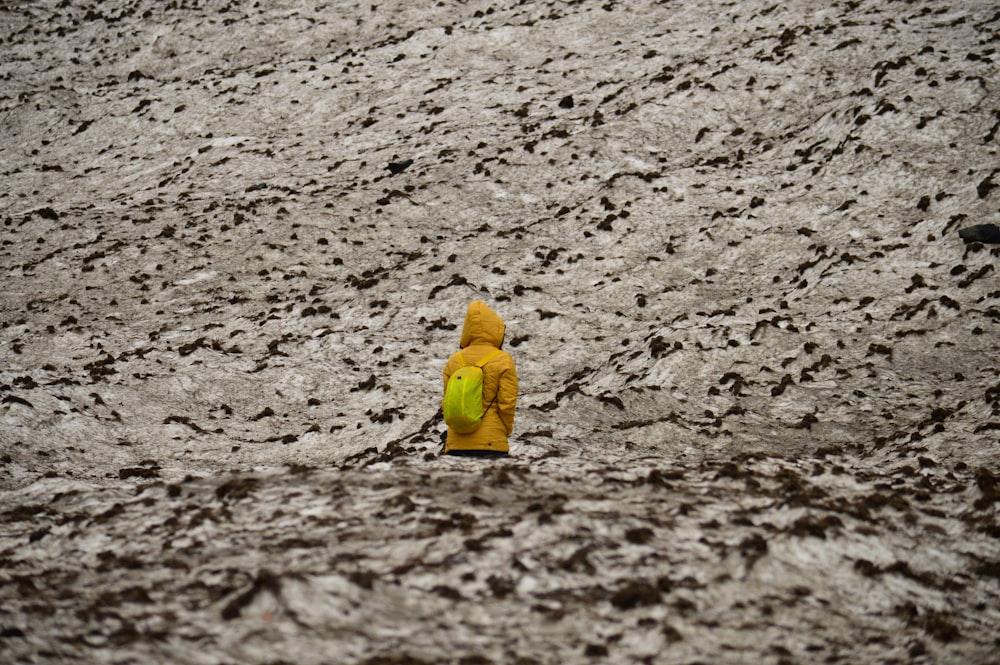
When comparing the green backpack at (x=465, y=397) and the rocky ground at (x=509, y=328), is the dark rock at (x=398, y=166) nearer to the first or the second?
the rocky ground at (x=509, y=328)

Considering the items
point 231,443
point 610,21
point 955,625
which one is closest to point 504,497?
point 955,625

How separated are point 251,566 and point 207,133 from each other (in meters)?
24.9

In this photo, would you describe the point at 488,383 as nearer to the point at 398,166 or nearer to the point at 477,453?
the point at 477,453

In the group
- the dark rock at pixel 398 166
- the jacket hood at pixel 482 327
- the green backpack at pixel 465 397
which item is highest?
the dark rock at pixel 398 166

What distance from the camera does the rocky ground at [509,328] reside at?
827 cm

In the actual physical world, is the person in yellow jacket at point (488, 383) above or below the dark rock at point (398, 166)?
below

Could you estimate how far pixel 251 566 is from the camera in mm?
8594

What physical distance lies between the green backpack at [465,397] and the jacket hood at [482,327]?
41 centimetres

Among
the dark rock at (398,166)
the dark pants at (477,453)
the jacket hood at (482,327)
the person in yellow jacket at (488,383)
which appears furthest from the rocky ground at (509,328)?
the jacket hood at (482,327)

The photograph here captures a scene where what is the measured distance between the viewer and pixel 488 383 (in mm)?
11461

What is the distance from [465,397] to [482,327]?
115 cm

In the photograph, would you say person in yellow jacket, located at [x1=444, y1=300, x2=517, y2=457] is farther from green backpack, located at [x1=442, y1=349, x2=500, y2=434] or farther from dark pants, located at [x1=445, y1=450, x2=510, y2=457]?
green backpack, located at [x1=442, y1=349, x2=500, y2=434]

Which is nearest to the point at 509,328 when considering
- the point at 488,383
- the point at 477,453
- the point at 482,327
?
the point at 482,327

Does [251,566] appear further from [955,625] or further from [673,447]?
[673,447]
